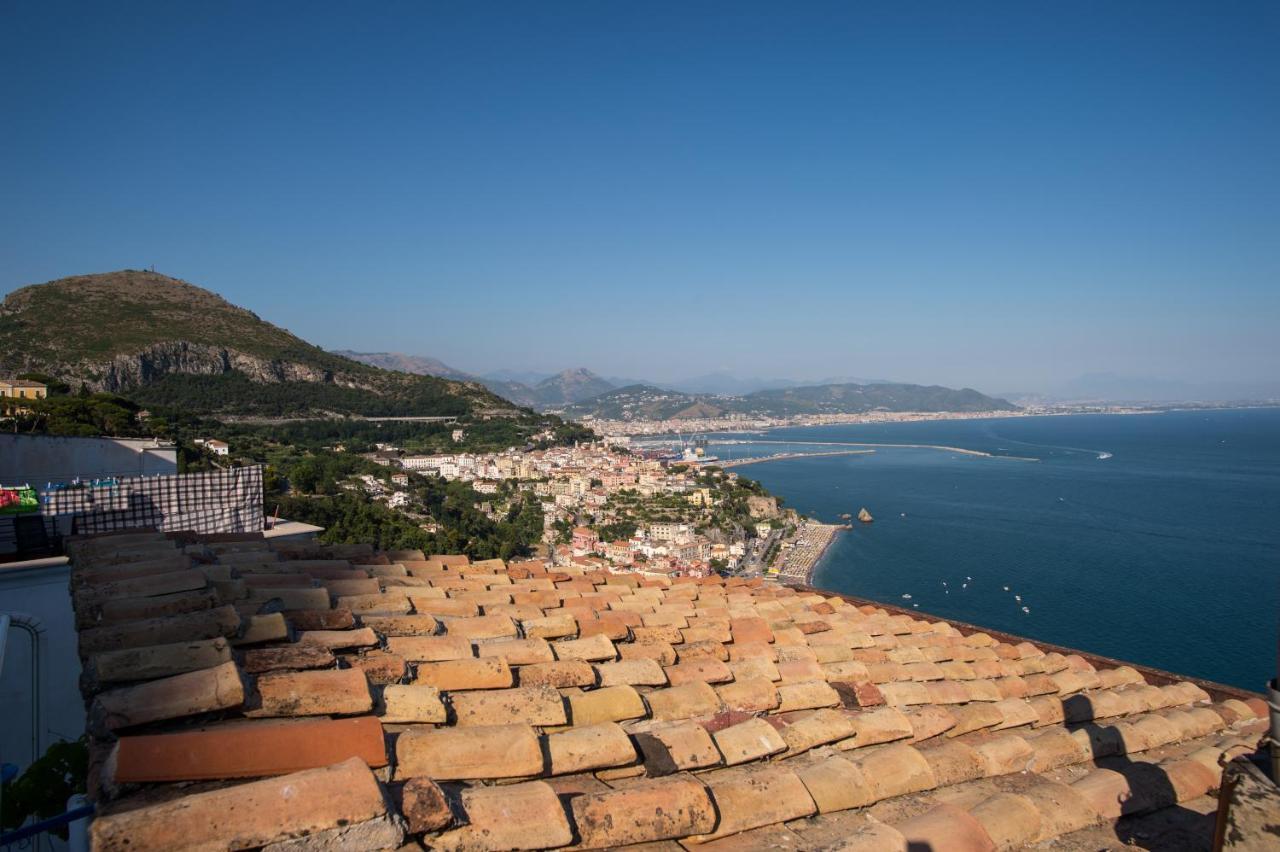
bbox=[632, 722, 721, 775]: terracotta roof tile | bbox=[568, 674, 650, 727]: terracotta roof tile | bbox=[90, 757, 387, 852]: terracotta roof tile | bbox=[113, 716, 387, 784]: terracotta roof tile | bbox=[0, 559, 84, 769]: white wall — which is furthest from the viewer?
bbox=[0, 559, 84, 769]: white wall

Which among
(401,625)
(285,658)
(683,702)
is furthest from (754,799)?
(401,625)

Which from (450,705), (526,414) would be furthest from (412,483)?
(526,414)

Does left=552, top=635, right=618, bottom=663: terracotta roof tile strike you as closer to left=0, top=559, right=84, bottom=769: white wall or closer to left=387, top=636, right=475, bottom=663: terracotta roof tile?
left=387, top=636, right=475, bottom=663: terracotta roof tile

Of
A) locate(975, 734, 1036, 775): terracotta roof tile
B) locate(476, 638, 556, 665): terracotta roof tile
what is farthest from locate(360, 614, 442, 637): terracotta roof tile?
locate(975, 734, 1036, 775): terracotta roof tile

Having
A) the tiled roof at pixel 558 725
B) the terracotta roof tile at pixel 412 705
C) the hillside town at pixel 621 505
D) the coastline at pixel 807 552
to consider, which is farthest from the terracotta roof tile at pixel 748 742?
the coastline at pixel 807 552

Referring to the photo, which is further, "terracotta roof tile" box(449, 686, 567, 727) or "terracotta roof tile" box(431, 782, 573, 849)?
"terracotta roof tile" box(449, 686, 567, 727)

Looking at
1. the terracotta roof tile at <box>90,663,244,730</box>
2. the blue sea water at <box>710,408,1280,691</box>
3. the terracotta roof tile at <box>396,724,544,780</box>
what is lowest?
the blue sea water at <box>710,408,1280,691</box>

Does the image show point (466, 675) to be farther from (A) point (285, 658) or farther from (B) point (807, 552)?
(B) point (807, 552)

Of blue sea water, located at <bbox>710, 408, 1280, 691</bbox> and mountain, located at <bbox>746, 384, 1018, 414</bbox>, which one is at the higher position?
mountain, located at <bbox>746, 384, 1018, 414</bbox>
